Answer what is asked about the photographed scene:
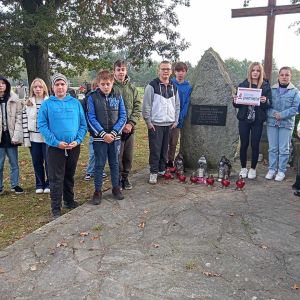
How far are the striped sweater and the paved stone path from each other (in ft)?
4.44

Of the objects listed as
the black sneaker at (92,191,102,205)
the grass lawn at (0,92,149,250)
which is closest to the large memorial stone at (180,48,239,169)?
the grass lawn at (0,92,149,250)

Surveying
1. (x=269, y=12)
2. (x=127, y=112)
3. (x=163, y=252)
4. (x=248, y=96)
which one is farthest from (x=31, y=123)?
(x=269, y=12)

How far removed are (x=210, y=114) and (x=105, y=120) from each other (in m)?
2.29

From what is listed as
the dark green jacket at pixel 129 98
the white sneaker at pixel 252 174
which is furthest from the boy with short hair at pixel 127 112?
the white sneaker at pixel 252 174

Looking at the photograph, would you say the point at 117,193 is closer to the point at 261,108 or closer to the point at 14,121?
the point at 14,121

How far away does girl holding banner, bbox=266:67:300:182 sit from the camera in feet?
17.2

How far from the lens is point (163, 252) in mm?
3057

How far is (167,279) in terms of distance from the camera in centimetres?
262

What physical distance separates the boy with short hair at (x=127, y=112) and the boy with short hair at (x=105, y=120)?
1.09 ft

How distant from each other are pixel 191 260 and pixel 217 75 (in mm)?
3740

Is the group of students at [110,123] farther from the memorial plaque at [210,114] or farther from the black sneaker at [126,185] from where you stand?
the memorial plaque at [210,114]

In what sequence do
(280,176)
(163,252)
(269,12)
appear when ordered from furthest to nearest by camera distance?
(269,12)
(280,176)
(163,252)

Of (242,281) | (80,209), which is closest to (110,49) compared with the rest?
(80,209)

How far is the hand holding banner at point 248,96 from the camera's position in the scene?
5191 millimetres
